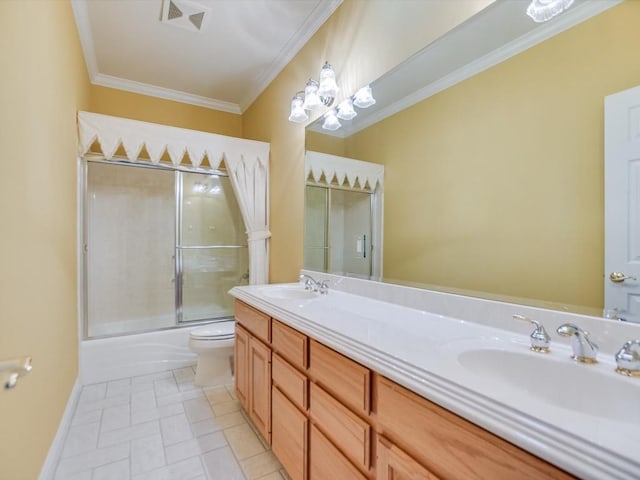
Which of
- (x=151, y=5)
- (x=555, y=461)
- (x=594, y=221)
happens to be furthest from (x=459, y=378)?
(x=151, y=5)

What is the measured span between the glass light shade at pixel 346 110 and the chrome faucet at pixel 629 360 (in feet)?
5.17

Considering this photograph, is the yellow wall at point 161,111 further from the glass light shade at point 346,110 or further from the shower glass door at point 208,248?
the glass light shade at point 346,110

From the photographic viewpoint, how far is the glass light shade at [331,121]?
200 centimetres

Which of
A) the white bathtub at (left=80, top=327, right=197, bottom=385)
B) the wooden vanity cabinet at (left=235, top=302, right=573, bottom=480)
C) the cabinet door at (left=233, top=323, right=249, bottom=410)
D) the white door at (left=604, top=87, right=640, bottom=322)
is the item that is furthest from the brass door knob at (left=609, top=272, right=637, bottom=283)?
the white bathtub at (left=80, top=327, right=197, bottom=385)

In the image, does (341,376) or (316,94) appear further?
(316,94)

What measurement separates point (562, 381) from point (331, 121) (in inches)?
69.7

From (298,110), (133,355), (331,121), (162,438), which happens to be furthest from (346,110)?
(133,355)

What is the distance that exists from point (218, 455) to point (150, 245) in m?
2.58

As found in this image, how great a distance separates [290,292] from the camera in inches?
83.1

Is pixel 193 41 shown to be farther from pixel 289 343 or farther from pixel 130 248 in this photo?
pixel 289 343

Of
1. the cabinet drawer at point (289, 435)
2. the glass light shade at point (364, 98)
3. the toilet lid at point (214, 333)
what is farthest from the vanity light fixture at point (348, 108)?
the toilet lid at point (214, 333)

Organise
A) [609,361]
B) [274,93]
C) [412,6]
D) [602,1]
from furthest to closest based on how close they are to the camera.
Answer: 1. [274,93]
2. [412,6]
3. [602,1]
4. [609,361]

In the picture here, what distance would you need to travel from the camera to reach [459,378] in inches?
27.3

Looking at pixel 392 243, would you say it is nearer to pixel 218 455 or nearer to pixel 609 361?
pixel 609 361
